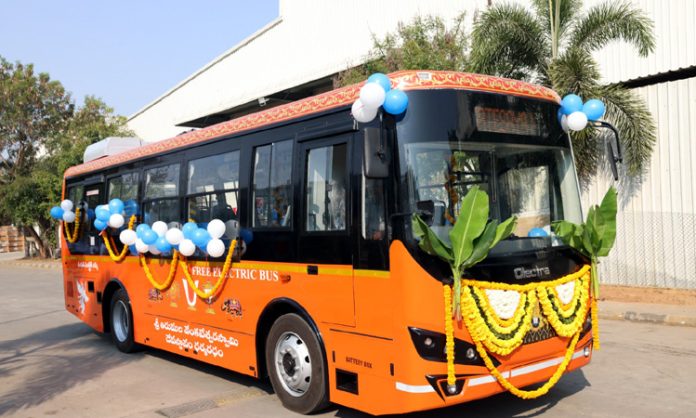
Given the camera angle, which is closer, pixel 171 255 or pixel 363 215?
pixel 363 215

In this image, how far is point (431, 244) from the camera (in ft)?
15.9

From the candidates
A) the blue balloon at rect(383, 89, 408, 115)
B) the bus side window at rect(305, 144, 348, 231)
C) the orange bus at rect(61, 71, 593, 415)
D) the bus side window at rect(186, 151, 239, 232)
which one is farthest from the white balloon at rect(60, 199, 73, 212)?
the blue balloon at rect(383, 89, 408, 115)

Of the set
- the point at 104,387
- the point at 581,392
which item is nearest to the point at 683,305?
the point at 581,392

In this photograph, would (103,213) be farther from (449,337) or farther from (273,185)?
(449,337)

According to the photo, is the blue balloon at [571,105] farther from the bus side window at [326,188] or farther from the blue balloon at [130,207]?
the blue balloon at [130,207]

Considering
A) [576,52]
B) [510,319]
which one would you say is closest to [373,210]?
[510,319]

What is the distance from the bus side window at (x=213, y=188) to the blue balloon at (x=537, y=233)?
3.17m

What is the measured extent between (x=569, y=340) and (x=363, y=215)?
84.0 inches

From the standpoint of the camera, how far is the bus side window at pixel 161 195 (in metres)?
8.46

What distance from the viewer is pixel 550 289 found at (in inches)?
218

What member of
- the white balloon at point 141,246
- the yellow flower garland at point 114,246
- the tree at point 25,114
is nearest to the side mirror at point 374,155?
the white balloon at point 141,246

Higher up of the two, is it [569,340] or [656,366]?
[569,340]

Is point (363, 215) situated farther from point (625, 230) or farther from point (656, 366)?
point (625, 230)

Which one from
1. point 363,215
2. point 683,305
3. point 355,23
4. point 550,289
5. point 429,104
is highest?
point 355,23
